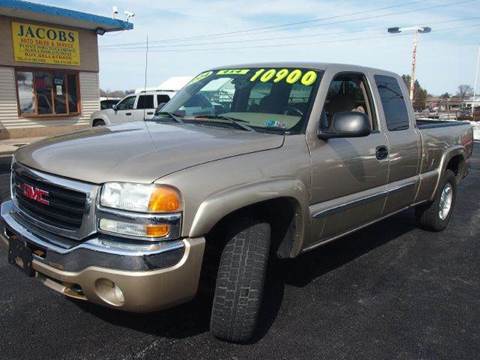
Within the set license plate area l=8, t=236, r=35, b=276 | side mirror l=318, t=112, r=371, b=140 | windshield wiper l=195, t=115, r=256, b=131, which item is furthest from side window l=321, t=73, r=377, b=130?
license plate area l=8, t=236, r=35, b=276

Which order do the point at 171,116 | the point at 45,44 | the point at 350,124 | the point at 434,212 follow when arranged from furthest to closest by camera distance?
the point at 45,44 < the point at 434,212 < the point at 171,116 < the point at 350,124

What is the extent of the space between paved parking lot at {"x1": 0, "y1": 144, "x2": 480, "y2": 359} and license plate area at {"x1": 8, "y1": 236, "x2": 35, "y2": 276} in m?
0.50

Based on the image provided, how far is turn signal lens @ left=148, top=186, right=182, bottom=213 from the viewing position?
238 centimetres

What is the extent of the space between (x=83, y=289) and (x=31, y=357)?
0.66 m

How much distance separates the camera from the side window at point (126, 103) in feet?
49.3

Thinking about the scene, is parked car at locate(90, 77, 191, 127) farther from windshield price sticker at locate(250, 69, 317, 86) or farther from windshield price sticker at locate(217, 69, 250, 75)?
windshield price sticker at locate(250, 69, 317, 86)

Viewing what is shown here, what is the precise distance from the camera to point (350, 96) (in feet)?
13.6

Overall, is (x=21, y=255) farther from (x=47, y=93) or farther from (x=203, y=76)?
(x=47, y=93)

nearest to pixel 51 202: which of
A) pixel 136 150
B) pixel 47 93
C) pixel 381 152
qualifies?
pixel 136 150

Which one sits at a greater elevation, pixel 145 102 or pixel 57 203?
pixel 57 203

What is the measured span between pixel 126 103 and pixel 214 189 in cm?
1330

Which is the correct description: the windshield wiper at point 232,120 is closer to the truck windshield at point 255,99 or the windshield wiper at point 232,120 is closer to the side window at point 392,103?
the truck windshield at point 255,99

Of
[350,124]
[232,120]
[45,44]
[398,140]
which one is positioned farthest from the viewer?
[45,44]

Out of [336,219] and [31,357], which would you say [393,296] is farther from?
[31,357]
